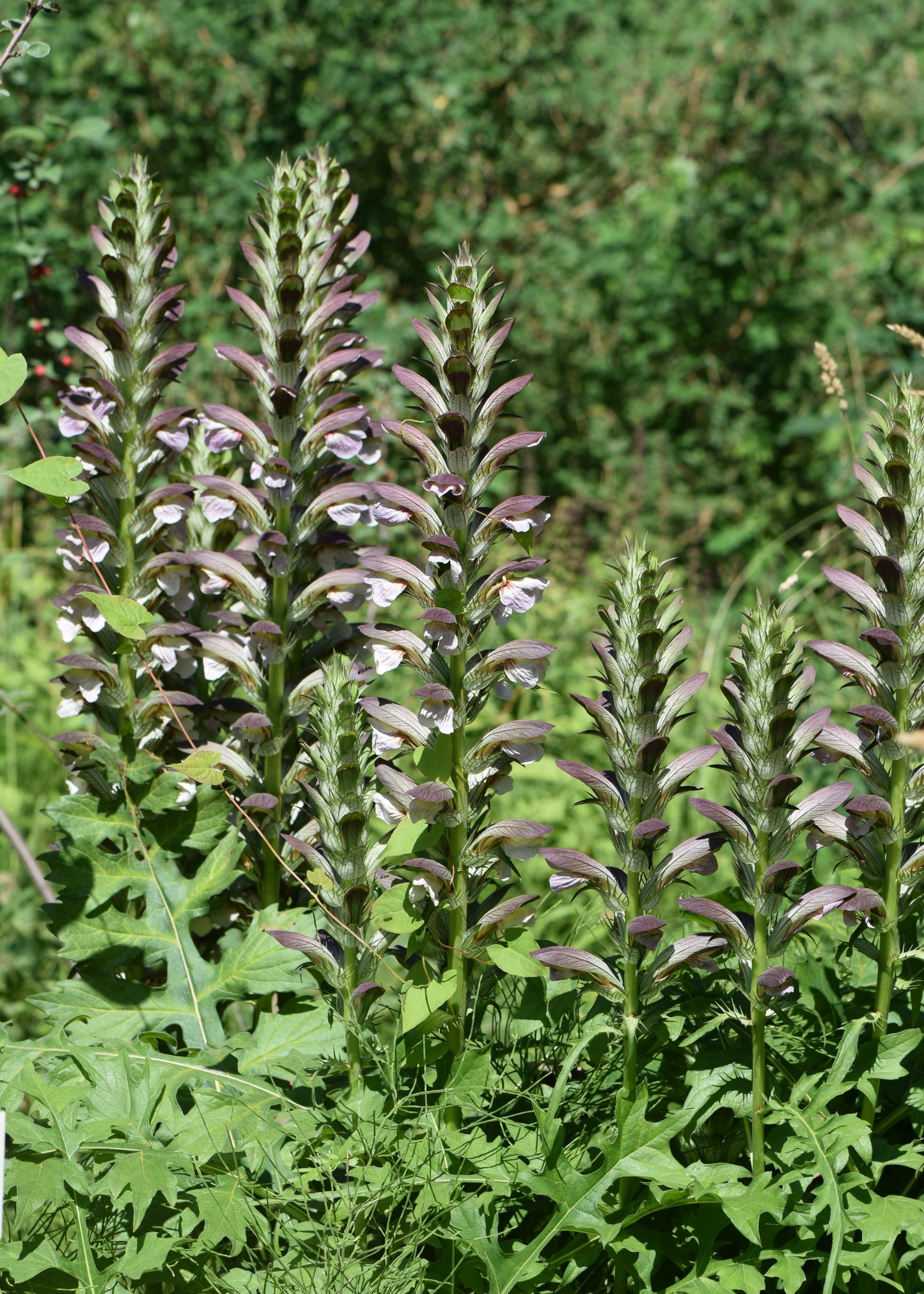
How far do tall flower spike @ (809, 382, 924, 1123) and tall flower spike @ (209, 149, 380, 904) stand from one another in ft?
2.54

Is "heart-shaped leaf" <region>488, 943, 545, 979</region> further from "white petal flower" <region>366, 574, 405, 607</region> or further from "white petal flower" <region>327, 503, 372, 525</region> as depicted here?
"white petal flower" <region>327, 503, 372, 525</region>

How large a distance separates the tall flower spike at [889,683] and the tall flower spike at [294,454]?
0.77 metres

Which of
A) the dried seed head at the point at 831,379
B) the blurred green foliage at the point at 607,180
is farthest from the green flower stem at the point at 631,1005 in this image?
the blurred green foliage at the point at 607,180

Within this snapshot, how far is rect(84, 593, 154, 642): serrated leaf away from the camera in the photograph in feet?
5.62

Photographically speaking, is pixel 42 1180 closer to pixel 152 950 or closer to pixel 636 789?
pixel 152 950

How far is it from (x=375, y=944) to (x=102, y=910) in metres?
0.56

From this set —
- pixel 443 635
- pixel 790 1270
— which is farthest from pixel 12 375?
pixel 790 1270

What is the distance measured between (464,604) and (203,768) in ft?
1.57

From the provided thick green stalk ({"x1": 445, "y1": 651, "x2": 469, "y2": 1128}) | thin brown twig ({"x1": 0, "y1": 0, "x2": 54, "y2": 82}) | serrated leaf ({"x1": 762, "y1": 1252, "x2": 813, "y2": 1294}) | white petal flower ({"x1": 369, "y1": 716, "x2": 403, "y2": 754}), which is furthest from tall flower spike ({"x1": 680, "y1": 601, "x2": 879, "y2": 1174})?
thin brown twig ({"x1": 0, "y1": 0, "x2": 54, "y2": 82})

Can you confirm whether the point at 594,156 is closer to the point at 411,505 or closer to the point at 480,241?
the point at 480,241

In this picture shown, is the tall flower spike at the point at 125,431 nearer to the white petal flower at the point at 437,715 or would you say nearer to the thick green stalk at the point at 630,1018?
the white petal flower at the point at 437,715

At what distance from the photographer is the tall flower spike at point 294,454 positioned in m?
1.95

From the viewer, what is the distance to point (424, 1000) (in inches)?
63.7

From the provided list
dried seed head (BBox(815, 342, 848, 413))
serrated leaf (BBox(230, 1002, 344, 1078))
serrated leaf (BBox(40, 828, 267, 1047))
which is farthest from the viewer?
dried seed head (BBox(815, 342, 848, 413))
